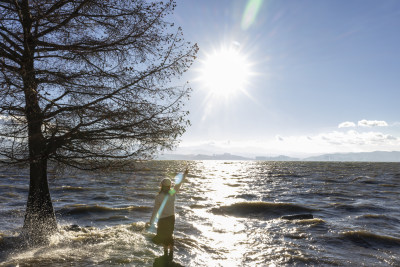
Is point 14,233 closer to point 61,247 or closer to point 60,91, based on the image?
point 61,247

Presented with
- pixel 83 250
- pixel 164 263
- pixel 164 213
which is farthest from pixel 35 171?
pixel 164 263

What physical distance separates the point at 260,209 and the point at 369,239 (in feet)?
23.2

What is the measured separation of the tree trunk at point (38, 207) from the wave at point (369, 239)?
11657mm

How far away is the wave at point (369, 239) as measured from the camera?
10875 mm

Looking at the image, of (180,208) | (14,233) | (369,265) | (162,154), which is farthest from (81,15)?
(180,208)

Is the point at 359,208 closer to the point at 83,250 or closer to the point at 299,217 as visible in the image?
the point at 299,217

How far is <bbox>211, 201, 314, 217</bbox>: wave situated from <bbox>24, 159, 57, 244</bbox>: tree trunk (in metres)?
9.86

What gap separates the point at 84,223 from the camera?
13312 millimetres

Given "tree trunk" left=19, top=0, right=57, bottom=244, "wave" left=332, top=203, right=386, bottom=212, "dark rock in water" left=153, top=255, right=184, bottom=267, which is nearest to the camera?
"tree trunk" left=19, top=0, right=57, bottom=244

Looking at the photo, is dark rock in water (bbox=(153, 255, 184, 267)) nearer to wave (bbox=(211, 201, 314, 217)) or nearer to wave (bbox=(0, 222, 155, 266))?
wave (bbox=(0, 222, 155, 266))

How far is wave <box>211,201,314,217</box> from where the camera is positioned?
16.7m

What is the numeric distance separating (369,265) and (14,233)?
1259cm

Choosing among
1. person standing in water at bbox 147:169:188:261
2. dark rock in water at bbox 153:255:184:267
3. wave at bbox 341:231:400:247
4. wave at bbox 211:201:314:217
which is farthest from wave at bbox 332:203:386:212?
person standing in water at bbox 147:169:188:261

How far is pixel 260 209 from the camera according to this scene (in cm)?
1772
